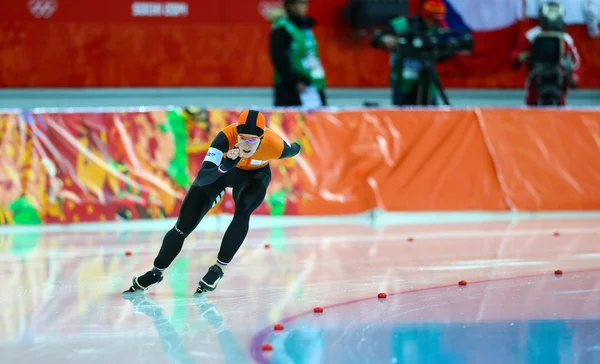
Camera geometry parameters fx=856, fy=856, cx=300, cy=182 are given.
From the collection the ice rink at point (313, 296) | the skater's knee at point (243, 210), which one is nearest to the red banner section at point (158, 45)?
the ice rink at point (313, 296)

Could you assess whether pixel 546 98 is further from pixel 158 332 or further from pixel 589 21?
pixel 158 332

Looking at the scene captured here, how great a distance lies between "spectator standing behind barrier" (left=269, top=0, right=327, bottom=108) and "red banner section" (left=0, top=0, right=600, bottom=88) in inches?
124

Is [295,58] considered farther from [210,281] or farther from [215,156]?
[210,281]

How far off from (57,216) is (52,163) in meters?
0.49

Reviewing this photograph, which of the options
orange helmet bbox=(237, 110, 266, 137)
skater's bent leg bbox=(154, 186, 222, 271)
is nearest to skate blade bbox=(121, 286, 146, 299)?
skater's bent leg bbox=(154, 186, 222, 271)

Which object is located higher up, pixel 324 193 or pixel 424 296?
pixel 424 296

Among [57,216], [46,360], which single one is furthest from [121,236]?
[46,360]

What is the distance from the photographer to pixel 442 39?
884cm

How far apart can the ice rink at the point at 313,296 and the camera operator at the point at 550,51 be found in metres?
1.93

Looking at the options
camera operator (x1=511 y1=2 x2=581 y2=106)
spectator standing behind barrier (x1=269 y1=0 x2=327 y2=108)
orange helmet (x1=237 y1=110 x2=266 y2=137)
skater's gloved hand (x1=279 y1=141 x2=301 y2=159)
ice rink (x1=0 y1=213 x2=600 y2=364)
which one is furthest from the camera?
camera operator (x1=511 y1=2 x2=581 y2=106)

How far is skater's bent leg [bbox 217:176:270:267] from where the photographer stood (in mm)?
5188

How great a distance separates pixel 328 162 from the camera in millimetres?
8406

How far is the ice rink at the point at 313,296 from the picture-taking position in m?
3.84

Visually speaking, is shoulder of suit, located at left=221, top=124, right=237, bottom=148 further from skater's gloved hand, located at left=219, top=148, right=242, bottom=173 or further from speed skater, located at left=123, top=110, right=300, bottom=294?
skater's gloved hand, located at left=219, top=148, right=242, bottom=173
